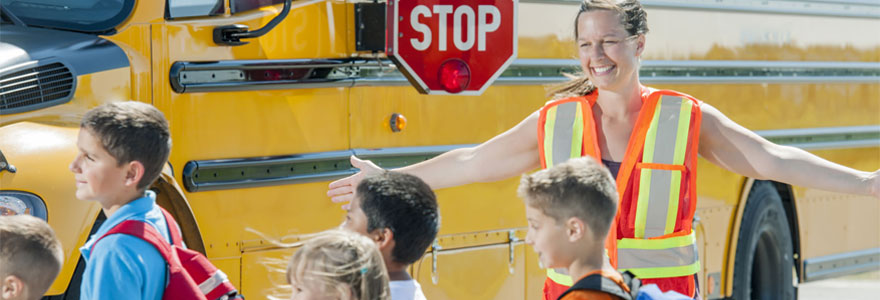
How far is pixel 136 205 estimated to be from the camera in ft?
9.13

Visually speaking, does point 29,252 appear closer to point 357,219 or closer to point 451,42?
point 357,219

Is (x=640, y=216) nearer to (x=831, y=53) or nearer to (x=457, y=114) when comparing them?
(x=457, y=114)

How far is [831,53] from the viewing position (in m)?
7.04

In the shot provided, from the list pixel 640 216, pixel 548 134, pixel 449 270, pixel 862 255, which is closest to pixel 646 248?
pixel 640 216

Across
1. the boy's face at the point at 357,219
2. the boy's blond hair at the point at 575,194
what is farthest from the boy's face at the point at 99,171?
the boy's blond hair at the point at 575,194

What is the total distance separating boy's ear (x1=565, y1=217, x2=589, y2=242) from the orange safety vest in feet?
2.03

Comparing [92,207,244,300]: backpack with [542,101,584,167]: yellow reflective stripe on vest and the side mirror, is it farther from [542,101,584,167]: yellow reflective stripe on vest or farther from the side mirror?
the side mirror

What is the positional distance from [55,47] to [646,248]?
1913mm

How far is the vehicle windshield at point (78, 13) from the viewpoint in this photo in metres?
4.14

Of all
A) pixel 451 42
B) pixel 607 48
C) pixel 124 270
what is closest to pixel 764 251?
pixel 451 42

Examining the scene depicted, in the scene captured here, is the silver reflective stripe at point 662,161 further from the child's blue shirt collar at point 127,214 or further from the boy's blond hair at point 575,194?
the child's blue shirt collar at point 127,214

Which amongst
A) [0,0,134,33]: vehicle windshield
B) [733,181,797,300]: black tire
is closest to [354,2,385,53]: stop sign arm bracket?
[0,0,134,33]: vehicle windshield

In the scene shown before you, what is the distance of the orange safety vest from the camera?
3.40m

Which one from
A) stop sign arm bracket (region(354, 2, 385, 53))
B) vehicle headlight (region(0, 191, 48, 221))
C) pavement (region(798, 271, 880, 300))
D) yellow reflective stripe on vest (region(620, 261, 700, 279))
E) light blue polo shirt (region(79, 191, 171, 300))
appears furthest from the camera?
pavement (region(798, 271, 880, 300))
